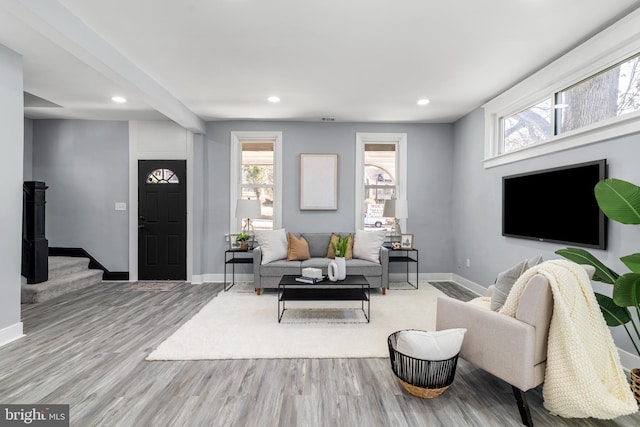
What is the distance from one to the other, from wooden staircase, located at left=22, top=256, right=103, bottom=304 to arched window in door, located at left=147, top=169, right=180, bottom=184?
65.9 inches

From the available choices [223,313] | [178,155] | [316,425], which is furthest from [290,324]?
[178,155]

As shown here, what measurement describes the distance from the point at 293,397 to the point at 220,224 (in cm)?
361

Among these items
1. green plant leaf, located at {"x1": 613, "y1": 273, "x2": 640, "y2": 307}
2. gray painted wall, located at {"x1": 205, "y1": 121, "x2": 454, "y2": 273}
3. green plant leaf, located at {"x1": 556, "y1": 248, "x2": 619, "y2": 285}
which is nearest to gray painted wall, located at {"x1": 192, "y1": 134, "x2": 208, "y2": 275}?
gray painted wall, located at {"x1": 205, "y1": 121, "x2": 454, "y2": 273}

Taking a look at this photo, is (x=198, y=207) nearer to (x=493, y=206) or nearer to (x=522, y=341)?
(x=493, y=206)

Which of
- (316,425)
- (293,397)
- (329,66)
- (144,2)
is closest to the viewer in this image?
(316,425)

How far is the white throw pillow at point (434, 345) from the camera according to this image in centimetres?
188

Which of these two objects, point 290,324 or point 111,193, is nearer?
→ point 290,324

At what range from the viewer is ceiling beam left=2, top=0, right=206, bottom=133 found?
2029 millimetres

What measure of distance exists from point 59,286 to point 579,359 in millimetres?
5515

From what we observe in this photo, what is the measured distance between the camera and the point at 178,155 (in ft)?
16.8

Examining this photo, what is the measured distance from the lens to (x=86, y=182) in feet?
16.7

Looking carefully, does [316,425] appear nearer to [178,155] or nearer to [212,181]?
[212,181]

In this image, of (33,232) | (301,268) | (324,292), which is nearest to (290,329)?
(324,292)

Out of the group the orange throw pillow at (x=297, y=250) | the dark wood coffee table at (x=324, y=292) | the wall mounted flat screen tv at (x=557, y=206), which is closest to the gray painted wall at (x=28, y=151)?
the orange throw pillow at (x=297, y=250)
